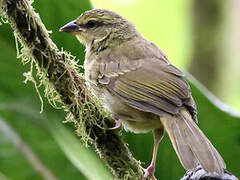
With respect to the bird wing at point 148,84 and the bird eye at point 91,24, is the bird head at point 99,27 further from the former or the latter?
the bird wing at point 148,84

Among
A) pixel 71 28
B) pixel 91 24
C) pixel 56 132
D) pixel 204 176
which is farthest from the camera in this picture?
pixel 91 24

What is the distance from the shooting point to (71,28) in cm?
420

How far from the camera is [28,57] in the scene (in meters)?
3.13

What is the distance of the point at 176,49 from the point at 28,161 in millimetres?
4519

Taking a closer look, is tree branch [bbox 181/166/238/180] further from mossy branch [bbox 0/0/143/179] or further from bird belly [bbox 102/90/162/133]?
bird belly [bbox 102/90/162/133]

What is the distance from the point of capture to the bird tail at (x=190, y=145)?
10.2 feet

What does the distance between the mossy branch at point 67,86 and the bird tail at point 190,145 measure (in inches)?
11.1

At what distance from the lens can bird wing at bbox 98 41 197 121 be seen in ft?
12.2

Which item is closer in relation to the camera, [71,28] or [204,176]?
[204,176]

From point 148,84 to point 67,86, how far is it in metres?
0.88

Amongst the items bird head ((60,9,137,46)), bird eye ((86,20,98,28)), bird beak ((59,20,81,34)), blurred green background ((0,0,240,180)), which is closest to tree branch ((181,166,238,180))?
blurred green background ((0,0,240,180))

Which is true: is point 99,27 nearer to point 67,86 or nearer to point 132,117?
point 132,117

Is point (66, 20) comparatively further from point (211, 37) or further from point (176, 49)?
point (176, 49)

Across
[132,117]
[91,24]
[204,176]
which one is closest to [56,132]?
[132,117]
